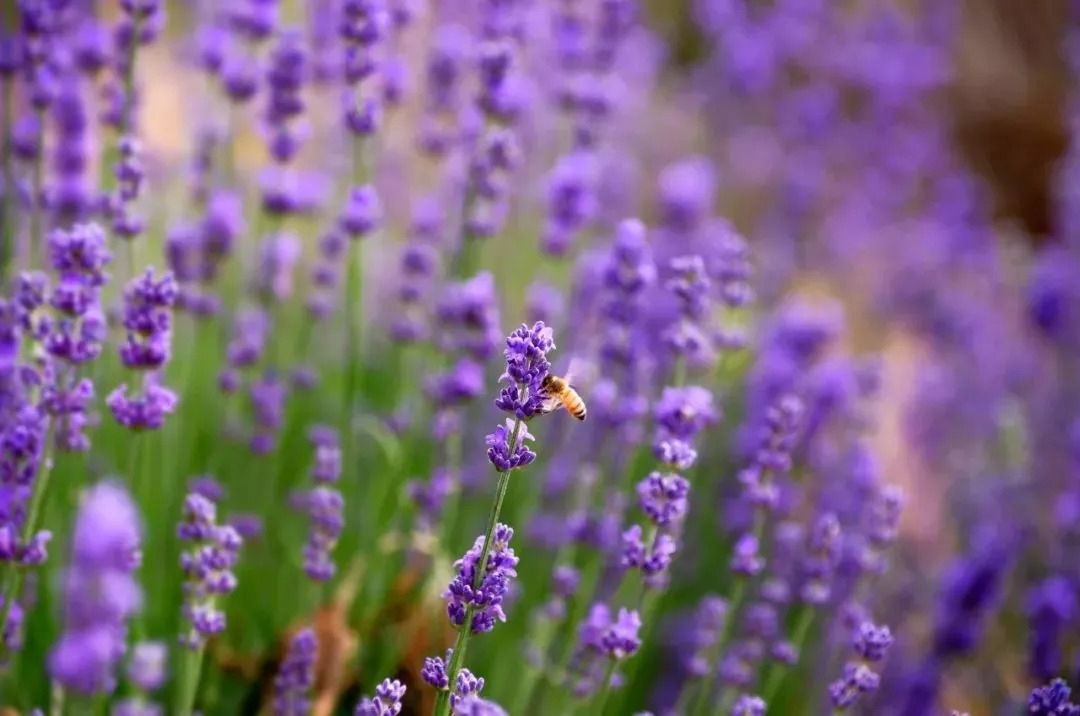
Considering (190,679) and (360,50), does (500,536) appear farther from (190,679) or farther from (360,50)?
(360,50)

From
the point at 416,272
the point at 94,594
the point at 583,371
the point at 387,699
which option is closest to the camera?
the point at 94,594

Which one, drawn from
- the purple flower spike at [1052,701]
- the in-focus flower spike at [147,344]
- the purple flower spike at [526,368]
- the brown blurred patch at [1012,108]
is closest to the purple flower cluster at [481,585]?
the purple flower spike at [526,368]

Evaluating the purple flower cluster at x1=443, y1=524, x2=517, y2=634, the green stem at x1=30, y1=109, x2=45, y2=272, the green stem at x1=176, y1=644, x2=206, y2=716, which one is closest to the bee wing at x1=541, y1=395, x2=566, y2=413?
the purple flower cluster at x1=443, y1=524, x2=517, y2=634

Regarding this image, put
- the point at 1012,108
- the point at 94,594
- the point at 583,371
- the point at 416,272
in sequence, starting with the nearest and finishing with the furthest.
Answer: the point at 94,594
the point at 583,371
the point at 416,272
the point at 1012,108

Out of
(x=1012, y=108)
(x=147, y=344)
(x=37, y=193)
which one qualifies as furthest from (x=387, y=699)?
(x=1012, y=108)

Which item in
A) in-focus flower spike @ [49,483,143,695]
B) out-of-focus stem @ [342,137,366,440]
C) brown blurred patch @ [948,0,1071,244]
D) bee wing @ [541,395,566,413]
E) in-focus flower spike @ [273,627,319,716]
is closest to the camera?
in-focus flower spike @ [49,483,143,695]

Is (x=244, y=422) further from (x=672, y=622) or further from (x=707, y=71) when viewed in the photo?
(x=707, y=71)

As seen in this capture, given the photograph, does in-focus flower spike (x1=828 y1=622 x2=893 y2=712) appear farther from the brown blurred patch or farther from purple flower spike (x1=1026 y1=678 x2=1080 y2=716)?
the brown blurred patch
